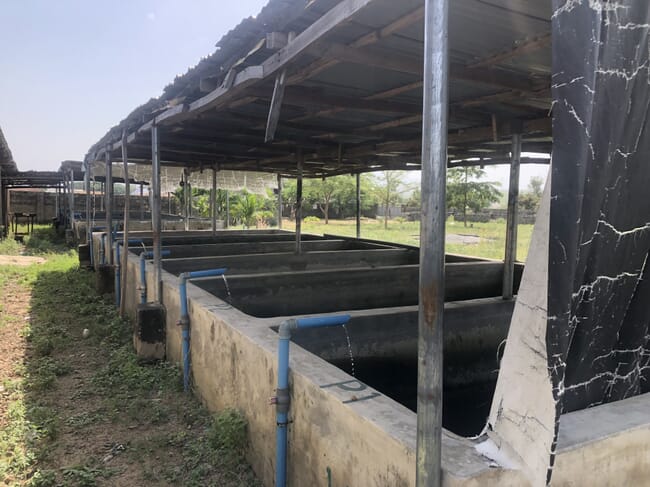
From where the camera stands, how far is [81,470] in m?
3.27

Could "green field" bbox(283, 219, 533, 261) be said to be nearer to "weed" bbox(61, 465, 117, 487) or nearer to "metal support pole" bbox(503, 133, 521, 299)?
"metal support pole" bbox(503, 133, 521, 299)

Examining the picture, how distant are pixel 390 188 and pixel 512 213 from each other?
106 ft

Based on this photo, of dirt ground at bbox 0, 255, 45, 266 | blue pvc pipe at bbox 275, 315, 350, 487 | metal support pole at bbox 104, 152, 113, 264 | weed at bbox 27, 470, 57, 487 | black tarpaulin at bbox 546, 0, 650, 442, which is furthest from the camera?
dirt ground at bbox 0, 255, 45, 266

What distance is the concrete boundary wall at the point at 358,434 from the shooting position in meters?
1.79

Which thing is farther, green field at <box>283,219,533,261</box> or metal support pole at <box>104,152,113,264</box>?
green field at <box>283,219,533,261</box>

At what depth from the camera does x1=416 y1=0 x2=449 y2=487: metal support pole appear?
1.45 metres

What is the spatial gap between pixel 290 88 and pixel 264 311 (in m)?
2.55

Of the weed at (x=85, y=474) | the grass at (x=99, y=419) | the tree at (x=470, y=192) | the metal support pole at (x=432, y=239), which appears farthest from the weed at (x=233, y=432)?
the tree at (x=470, y=192)

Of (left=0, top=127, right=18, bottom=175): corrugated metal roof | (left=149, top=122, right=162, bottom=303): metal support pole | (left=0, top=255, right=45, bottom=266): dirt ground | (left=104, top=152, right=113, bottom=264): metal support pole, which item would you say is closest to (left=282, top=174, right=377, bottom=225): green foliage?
(left=0, top=127, right=18, bottom=175): corrugated metal roof

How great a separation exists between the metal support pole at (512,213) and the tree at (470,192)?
85.0ft

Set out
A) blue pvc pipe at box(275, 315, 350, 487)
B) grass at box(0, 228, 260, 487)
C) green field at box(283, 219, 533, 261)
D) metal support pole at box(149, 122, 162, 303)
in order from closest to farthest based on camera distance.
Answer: blue pvc pipe at box(275, 315, 350, 487)
grass at box(0, 228, 260, 487)
metal support pole at box(149, 122, 162, 303)
green field at box(283, 219, 533, 261)

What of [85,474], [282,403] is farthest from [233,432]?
[85,474]

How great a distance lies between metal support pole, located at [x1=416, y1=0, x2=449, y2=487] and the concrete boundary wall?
0.16 meters

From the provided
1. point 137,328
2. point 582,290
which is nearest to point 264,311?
point 137,328
